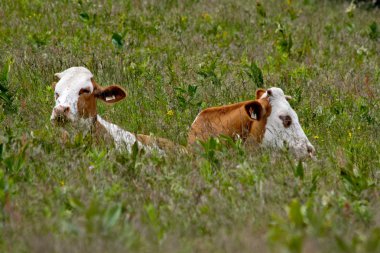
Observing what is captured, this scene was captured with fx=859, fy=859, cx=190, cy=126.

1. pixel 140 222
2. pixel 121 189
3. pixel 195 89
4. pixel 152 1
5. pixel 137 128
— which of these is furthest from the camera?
pixel 152 1

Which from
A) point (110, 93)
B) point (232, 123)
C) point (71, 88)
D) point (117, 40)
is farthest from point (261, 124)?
point (117, 40)

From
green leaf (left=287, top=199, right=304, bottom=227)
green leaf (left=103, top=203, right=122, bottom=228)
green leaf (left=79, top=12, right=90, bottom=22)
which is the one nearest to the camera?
green leaf (left=103, top=203, right=122, bottom=228)

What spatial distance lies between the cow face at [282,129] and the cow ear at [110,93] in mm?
1676

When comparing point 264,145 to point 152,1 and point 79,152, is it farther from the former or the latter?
point 152,1

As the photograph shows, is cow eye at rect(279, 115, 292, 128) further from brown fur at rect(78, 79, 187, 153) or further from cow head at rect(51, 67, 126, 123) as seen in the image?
cow head at rect(51, 67, 126, 123)

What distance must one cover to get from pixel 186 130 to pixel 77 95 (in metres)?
1.29

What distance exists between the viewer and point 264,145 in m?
8.66

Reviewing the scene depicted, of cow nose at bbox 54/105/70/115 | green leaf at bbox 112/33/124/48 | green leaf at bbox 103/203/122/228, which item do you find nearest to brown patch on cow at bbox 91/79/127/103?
cow nose at bbox 54/105/70/115

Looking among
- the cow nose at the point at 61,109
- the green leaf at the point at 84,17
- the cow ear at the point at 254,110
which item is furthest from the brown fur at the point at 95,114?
the green leaf at the point at 84,17

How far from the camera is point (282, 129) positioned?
8719 millimetres

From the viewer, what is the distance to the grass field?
209 inches

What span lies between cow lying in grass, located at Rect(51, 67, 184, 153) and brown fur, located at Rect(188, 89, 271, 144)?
0.39 m

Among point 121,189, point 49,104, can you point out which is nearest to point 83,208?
point 121,189

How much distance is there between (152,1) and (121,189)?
11.3m
